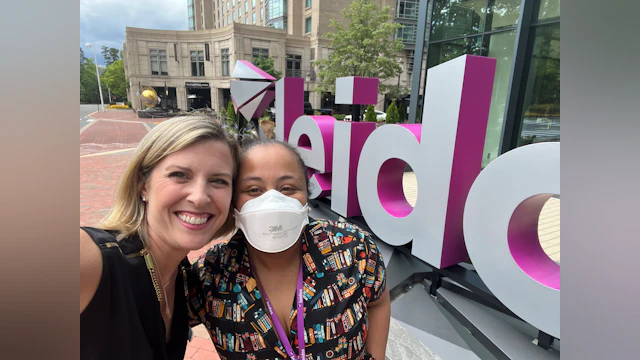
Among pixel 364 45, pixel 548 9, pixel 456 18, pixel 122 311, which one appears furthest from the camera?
pixel 364 45

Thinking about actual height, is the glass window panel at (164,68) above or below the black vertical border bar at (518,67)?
above

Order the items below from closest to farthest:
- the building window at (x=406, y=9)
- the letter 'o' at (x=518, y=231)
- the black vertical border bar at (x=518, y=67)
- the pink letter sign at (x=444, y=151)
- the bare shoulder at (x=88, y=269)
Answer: the bare shoulder at (x=88, y=269) → the letter 'o' at (x=518, y=231) → the pink letter sign at (x=444, y=151) → the black vertical border bar at (x=518, y=67) → the building window at (x=406, y=9)

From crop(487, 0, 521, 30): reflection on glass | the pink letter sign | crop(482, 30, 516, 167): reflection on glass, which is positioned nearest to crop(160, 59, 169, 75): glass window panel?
crop(487, 0, 521, 30): reflection on glass

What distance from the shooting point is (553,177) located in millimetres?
2404

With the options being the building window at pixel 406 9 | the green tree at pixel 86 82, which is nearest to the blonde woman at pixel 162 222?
the green tree at pixel 86 82

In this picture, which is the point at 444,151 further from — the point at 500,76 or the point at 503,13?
the point at 503,13

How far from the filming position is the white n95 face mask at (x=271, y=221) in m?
1.54

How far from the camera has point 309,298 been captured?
4.91 feet

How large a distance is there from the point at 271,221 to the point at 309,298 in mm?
376

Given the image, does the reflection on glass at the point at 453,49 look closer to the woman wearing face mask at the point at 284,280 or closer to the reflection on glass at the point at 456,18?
the reflection on glass at the point at 456,18

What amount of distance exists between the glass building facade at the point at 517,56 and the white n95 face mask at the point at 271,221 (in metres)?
6.73

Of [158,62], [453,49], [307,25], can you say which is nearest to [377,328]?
[453,49]

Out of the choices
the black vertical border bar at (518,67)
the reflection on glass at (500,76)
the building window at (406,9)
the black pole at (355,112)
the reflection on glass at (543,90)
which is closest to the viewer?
the black pole at (355,112)
